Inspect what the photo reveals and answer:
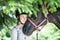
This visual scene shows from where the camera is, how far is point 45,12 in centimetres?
269

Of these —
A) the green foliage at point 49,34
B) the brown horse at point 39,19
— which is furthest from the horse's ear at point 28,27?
the green foliage at point 49,34

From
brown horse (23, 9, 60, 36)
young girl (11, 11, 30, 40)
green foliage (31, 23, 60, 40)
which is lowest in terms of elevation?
young girl (11, 11, 30, 40)

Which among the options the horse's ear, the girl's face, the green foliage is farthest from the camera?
the green foliage

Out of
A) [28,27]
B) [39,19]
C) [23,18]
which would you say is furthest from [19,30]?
[39,19]

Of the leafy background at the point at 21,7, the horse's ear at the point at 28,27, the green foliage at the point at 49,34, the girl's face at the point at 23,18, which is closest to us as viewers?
the leafy background at the point at 21,7

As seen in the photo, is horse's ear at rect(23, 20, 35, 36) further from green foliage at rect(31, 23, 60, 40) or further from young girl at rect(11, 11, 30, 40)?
green foliage at rect(31, 23, 60, 40)

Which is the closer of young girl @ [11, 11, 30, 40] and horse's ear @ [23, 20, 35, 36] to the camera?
young girl @ [11, 11, 30, 40]

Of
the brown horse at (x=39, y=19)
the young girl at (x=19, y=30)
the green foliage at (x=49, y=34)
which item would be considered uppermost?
the green foliage at (x=49, y=34)

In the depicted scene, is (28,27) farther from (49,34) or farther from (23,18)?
(49,34)

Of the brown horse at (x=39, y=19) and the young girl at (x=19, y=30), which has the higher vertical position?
the brown horse at (x=39, y=19)

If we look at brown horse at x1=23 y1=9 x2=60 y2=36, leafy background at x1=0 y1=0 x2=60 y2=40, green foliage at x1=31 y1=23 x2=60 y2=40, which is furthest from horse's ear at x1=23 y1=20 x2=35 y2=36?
green foliage at x1=31 y1=23 x2=60 y2=40

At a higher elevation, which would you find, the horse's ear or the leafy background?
the leafy background

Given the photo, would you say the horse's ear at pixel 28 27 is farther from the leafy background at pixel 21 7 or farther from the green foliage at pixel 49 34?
the green foliage at pixel 49 34

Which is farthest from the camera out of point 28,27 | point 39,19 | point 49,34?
point 49,34
